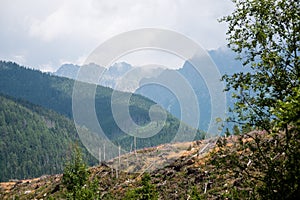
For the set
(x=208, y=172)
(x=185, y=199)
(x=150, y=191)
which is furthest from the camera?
(x=208, y=172)

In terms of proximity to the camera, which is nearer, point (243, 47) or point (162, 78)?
point (243, 47)

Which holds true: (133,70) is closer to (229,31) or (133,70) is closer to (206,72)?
(206,72)

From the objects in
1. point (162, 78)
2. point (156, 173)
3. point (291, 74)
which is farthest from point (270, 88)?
point (156, 173)

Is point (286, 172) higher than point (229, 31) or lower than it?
lower

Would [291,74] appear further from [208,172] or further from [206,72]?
[208,172]

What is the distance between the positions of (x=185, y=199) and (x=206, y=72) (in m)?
23.9

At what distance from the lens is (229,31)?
15.3 meters

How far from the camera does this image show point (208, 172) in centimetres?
5297

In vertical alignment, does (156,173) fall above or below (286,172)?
above

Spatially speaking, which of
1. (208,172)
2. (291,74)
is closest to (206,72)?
(291,74)

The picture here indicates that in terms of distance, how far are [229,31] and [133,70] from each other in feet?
57.1

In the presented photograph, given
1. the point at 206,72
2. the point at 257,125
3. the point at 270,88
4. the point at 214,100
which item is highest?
the point at 206,72

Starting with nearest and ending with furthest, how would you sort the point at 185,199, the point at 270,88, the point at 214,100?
1. the point at 270,88
2. the point at 214,100
3. the point at 185,199

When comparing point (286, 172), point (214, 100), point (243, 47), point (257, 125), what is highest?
point (214, 100)
